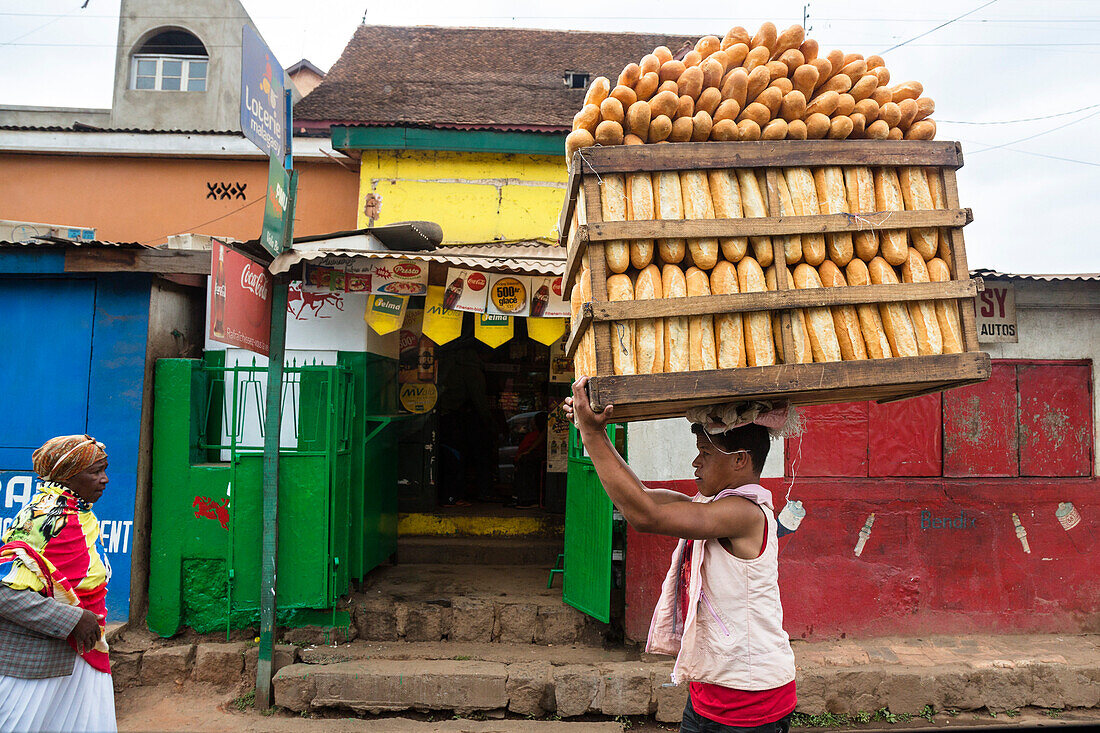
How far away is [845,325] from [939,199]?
62cm

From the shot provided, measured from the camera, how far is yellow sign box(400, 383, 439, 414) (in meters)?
8.39

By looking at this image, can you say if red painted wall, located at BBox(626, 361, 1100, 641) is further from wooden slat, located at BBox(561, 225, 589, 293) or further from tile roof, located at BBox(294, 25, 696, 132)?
tile roof, located at BBox(294, 25, 696, 132)

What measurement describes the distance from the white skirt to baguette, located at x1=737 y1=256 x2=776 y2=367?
3080 millimetres

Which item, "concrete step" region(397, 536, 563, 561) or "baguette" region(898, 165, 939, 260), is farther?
"concrete step" region(397, 536, 563, 561)

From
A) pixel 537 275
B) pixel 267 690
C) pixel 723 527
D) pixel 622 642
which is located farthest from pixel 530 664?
pixel 723 527

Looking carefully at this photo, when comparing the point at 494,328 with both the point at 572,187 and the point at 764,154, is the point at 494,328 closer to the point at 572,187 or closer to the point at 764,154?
the point at 572,187

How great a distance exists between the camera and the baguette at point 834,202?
2.50 m

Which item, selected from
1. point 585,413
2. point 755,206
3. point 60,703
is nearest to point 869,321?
point 755,206

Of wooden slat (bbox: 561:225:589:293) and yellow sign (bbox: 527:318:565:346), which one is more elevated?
yellow sign (bbox: 527:318:565:346)

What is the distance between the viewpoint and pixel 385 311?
6.16 m

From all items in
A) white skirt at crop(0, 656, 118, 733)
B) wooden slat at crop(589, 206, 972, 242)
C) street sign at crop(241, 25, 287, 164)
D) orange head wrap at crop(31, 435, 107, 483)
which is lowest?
white skirt at crop(0, 656, 118, 733)

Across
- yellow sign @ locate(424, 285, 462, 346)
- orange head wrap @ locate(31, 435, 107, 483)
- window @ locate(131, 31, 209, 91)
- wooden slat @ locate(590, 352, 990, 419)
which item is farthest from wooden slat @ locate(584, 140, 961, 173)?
window @ locate(131, 31, 209, 91)

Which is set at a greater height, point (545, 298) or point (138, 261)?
point (138, 261)

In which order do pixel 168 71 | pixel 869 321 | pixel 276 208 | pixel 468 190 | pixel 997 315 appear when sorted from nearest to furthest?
pixel 869 321, pixel 276 208, pixel 997 315, pixel 468 190, pixel 168 71
